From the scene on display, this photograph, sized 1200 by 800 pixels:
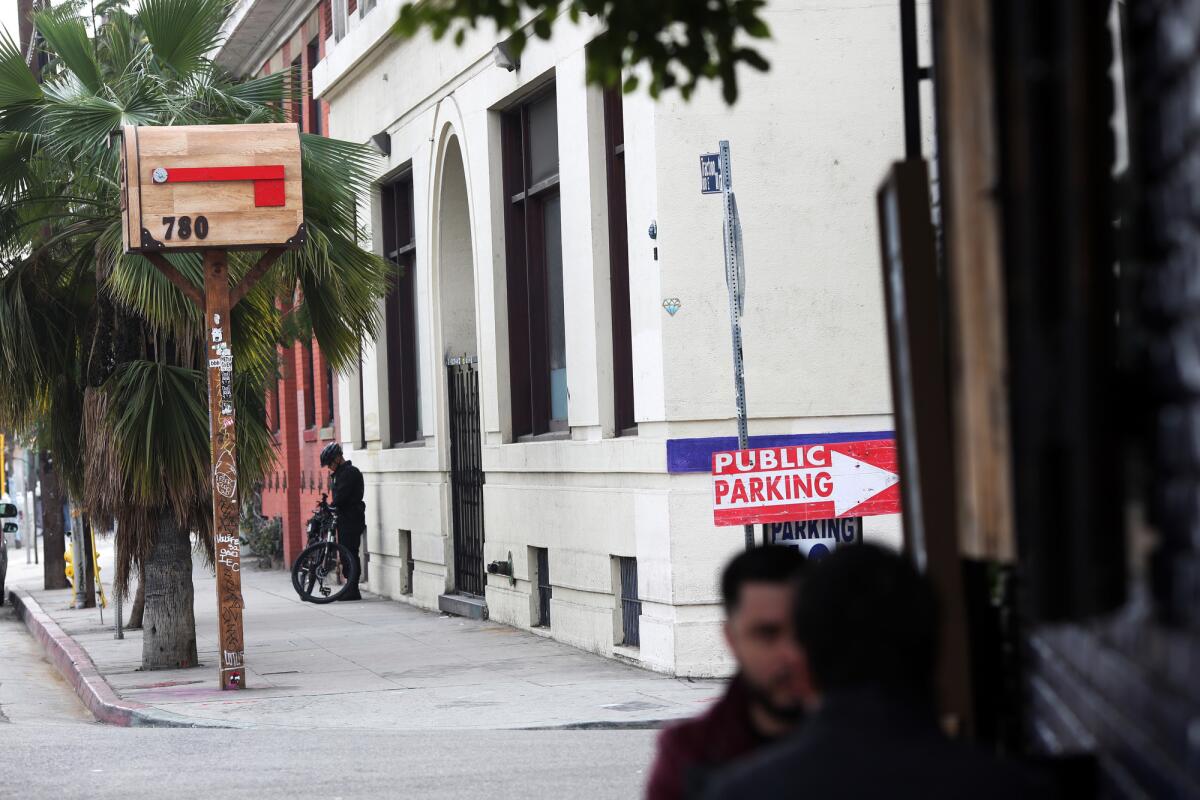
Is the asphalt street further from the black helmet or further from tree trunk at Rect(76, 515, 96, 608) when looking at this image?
tree trunk at Rect(76, 515, 96, 608)

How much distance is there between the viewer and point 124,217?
1380 cm

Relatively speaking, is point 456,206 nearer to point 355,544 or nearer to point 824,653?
point 355,544

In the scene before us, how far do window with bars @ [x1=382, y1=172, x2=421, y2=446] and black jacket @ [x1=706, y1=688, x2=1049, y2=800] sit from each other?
20.1 meters

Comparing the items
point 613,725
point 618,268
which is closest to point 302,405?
point 618,268

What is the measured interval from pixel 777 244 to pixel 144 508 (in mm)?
5660

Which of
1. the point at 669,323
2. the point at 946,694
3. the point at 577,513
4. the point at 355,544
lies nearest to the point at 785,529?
the point at 669,323

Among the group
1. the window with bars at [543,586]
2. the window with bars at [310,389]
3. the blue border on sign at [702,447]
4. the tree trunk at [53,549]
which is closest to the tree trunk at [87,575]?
the tree trunk at [53,549]

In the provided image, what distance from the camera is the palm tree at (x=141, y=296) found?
594 inches

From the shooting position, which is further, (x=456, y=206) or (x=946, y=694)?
(x=456, y=206)

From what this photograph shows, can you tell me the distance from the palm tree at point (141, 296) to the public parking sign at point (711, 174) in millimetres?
5161

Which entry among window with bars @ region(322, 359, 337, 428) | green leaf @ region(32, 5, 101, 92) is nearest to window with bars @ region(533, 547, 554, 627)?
green leaf @ region(32, 5, 101, 92)

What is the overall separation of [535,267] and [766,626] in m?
14.4

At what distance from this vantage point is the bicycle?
23125 millimetres

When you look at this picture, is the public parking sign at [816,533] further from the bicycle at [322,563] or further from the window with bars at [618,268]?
the bicycle at [322,563]
